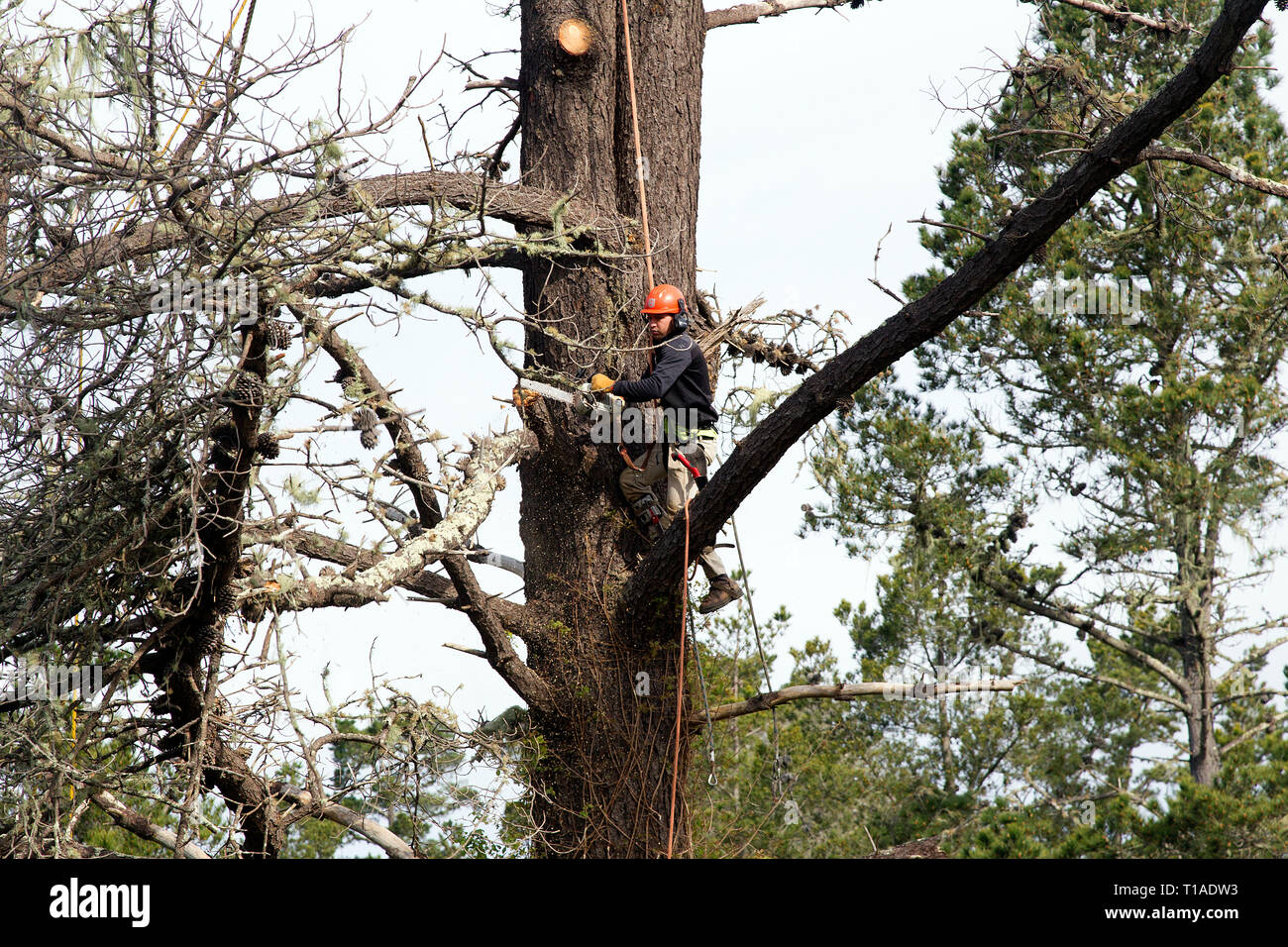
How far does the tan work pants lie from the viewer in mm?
6859

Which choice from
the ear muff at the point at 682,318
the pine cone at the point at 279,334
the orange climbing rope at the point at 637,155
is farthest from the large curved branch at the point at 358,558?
the orange climbing rope at the point at 637,155

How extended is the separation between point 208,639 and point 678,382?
8.89 feet

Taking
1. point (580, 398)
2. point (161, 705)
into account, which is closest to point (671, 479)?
point (580, 398)

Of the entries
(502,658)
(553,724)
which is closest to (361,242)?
(502,658)

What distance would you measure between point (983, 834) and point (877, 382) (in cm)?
551

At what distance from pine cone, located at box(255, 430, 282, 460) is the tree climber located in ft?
5.90

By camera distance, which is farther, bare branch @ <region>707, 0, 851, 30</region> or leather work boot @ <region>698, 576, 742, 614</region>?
bare branch @ <region>707, 0, 851, 30</region>

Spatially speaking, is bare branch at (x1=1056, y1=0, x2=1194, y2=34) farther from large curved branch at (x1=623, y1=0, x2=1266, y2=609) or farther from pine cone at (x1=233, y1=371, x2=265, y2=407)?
pine cone at (x1=233, y1=371, x2=265, y2=407)

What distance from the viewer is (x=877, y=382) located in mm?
14516

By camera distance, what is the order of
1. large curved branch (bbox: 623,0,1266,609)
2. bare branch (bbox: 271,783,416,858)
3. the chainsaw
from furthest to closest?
the chainsaw, bare branch (bbox: 271,783,416,858), large curved branch (bbox: 623,0,1266,609)

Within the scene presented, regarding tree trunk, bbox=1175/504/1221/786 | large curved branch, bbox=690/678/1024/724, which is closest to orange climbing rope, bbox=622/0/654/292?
large curved branch, bbox=690/678/1024/724

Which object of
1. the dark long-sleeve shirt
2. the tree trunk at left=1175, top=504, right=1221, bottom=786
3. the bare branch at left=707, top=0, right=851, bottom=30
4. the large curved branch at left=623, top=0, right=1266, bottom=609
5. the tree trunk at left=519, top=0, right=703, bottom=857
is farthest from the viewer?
the tree trunk at left=1175, top=504, right=1221, bottom=786
